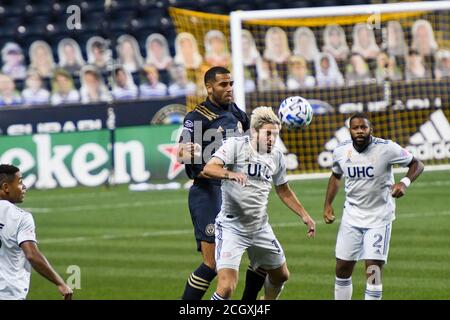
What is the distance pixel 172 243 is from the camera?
16.6 m

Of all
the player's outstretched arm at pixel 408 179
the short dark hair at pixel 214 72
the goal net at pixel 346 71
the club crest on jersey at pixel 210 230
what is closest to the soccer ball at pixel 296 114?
the short dark hair at pixel 214 72

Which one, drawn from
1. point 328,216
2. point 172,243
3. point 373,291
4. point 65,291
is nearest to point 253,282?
point 328,216

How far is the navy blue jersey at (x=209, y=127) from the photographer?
36.5ft

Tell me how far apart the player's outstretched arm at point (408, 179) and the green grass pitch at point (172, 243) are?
5.50 ft

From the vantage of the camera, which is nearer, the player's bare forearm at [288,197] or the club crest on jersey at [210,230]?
the player's bare forearm at [288,197]

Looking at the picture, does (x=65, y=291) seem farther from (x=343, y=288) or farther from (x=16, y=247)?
(x=343, y=288)

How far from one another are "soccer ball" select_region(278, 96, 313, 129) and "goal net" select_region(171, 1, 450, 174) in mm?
9609

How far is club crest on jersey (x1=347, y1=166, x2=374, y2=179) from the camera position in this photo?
37.7 ft

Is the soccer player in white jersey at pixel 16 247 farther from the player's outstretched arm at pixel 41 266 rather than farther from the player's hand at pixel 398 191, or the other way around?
the player's hand at pixel 398 191

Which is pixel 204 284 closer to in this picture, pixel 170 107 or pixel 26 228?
pixel 26 228

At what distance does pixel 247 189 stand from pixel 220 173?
2.23ft

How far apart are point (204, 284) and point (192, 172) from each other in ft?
3.94

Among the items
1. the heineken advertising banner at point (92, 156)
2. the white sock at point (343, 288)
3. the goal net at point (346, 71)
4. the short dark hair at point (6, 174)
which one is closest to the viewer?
the short dark hair at point (6, 174)

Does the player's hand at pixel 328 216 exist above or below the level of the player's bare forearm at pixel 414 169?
below
